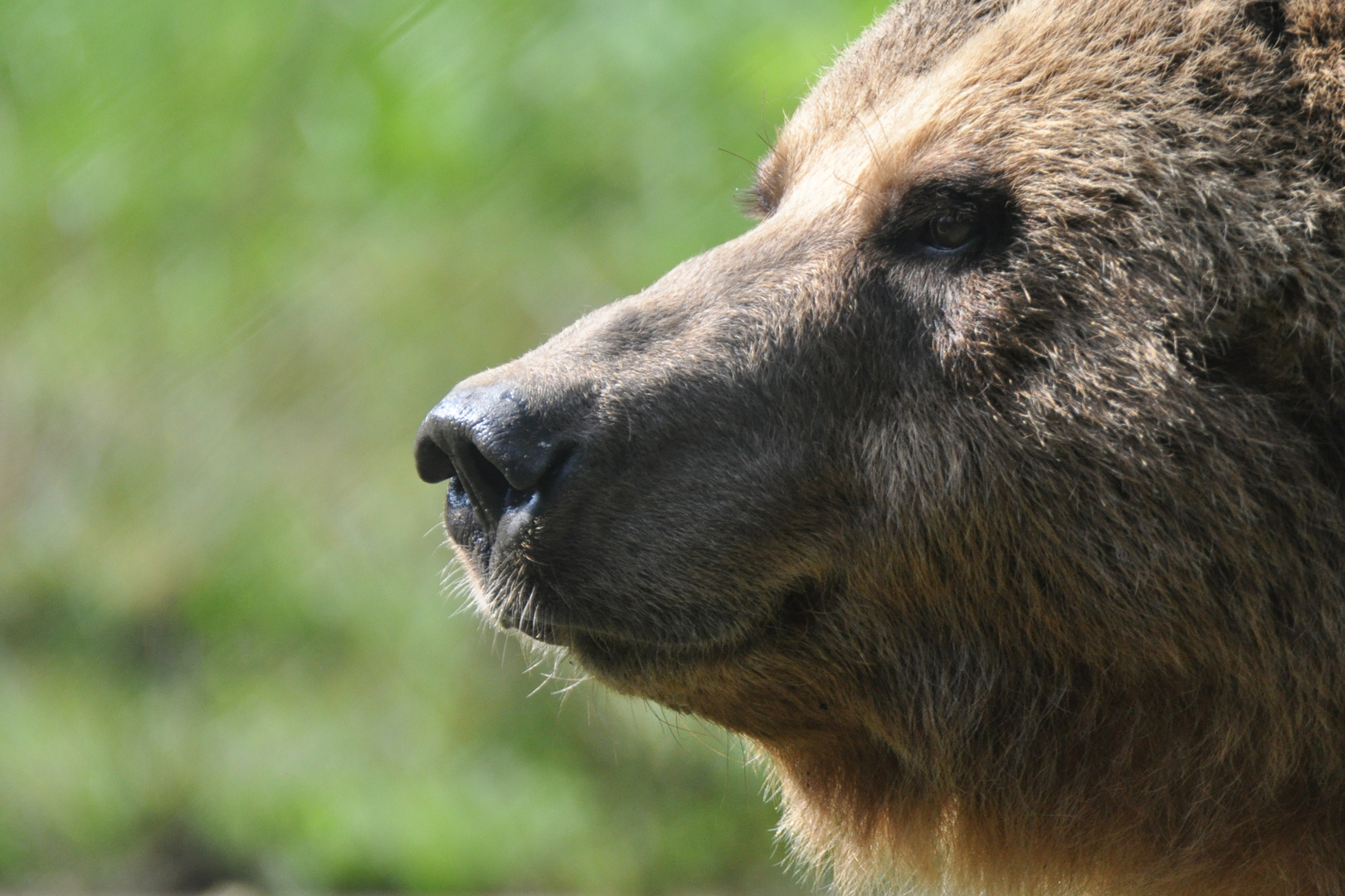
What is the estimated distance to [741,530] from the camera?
2619 mm

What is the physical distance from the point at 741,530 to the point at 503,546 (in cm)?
42

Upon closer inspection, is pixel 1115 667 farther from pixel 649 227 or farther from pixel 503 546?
pixel 649 227

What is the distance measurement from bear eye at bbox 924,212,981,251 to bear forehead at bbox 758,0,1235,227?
10cm

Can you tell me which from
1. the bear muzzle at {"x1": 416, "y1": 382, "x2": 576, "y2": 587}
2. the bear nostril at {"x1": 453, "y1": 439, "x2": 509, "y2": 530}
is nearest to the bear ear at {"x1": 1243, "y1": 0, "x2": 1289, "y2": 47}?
the bear muzzle at {"x1": 416, "y1": 382, "x2": 576, "y2": 587}

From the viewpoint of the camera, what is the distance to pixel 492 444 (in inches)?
99.4

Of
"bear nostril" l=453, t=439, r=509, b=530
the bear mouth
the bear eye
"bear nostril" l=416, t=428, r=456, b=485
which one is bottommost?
the bear mouth

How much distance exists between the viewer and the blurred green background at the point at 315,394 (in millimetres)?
7094

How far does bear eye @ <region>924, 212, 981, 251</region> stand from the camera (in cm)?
271

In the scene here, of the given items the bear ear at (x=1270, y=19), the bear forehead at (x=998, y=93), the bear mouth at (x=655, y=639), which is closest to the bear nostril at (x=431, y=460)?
the bear mouth at (x=655, y=639)

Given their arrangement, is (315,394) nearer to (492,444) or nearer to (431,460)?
(431,460)

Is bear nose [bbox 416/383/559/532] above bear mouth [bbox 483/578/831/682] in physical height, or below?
above

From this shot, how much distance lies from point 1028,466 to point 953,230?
0.47 meters

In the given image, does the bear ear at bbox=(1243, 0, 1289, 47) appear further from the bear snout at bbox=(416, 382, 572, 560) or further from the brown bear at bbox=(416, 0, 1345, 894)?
the bear snout at bbox=(416, 382, 572, 560)

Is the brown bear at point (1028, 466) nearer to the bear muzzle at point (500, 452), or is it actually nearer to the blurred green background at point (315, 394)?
the bear muzzle at point (500, 452)
